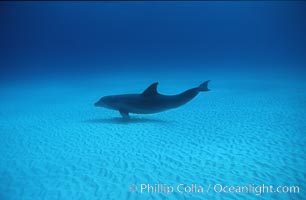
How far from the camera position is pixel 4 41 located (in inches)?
4370

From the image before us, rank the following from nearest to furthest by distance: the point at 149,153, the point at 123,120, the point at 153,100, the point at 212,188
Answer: the point at 212,188
the point at 149,153
the point at 153,100
the point at 123,120

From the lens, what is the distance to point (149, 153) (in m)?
7.34

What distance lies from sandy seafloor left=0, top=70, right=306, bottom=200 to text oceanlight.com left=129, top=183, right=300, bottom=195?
0.40 feet

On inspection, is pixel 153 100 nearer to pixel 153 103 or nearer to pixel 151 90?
pixel 153 103

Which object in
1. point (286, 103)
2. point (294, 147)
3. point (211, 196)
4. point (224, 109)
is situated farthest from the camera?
point (286, 103)

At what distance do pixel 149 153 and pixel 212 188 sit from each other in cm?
249

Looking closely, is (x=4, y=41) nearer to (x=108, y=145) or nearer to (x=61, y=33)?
(x=61, y=33)

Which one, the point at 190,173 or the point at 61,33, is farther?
the point at 61,33

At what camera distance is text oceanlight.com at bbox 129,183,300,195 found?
5227mm

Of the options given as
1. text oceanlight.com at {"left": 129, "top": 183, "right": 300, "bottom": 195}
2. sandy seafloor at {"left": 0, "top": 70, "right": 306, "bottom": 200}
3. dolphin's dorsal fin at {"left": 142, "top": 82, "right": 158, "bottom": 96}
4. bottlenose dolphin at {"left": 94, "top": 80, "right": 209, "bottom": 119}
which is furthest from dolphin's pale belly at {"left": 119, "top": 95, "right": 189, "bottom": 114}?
text oceanlight.com at {"left": 129, "top": 183, "right": 300, "bottom": 195}

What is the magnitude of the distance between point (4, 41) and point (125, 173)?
130 m

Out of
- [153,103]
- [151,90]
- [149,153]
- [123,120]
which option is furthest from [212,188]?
[123,120]

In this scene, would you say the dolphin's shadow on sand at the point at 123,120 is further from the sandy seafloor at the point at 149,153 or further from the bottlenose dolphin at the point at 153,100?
the bottlenose dolphin at the point at 153,100

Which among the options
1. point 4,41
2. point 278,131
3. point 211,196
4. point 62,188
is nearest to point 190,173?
point 211,196
